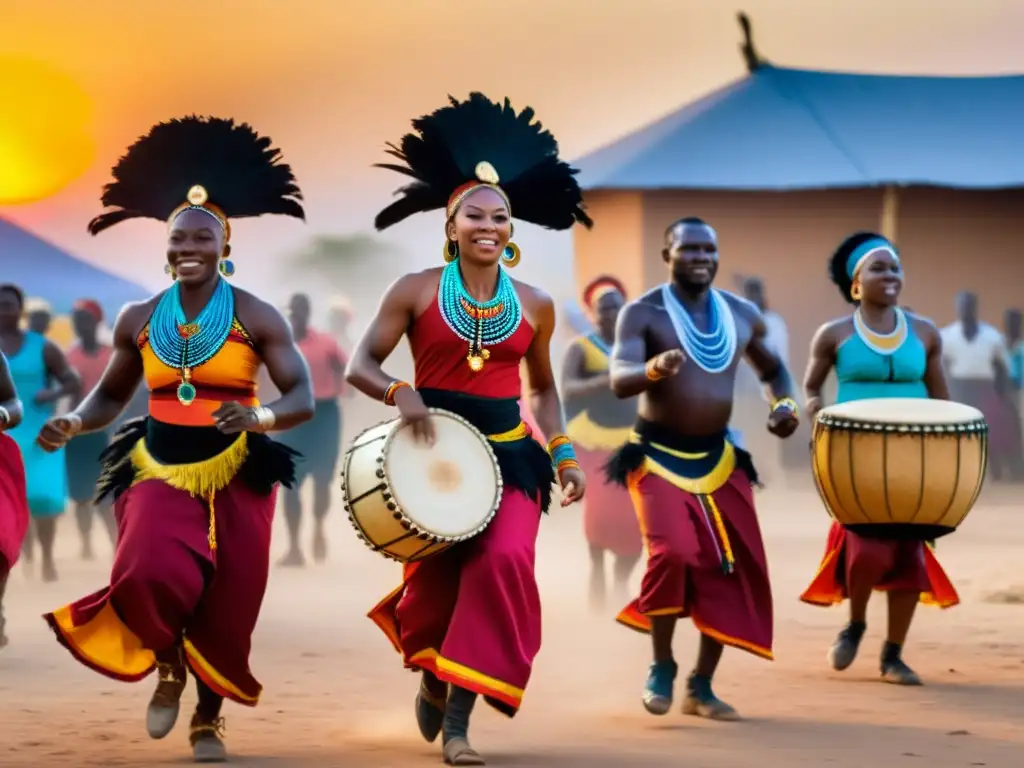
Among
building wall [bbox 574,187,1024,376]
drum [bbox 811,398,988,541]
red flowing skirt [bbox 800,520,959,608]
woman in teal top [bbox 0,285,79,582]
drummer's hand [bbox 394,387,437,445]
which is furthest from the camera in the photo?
building wall [bbox 574,187,1024,376]

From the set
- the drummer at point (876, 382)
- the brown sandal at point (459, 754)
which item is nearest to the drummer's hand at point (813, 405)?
the drummer at point (876, 382)

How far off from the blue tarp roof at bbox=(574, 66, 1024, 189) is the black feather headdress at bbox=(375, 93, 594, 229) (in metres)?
18.0

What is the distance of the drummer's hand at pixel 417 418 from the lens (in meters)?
7.30

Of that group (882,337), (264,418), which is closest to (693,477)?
(882,337)

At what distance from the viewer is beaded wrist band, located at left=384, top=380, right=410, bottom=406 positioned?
7438mm

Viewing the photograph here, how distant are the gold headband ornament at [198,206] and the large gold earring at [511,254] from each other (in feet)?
3.64

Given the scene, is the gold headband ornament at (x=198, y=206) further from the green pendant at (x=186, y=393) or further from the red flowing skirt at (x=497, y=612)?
the red flowing skirt at (x=497, y=612)

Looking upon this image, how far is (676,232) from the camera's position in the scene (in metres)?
9.06

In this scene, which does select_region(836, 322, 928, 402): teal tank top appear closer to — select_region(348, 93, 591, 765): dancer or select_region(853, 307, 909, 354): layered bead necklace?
select_region(853, 307, 909, 354): layered bead necklace

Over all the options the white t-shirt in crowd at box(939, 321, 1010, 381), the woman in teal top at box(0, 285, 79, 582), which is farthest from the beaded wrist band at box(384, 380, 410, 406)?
the white t-shirt in crowd at box(939, 321, 1010, 381)

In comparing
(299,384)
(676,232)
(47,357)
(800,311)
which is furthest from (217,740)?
(800,311)

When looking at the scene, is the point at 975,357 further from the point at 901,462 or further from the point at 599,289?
the point at 901,462

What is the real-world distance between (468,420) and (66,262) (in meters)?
22.1

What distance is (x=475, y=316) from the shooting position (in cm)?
766
